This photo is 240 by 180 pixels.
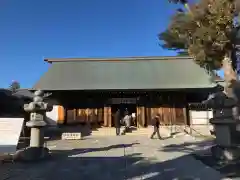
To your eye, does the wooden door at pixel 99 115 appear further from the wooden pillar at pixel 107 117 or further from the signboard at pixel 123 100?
the signboard at pixel 123 100

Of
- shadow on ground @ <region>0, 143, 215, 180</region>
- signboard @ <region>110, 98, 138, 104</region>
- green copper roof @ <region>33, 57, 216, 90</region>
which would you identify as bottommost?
shadow on ground @ <region>0, 143, 215, 180</region>

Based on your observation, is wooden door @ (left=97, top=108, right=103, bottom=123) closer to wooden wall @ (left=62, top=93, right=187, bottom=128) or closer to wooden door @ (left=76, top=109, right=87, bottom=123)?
wooden wall @ (left=62, top=93, right=187, bottom=128)

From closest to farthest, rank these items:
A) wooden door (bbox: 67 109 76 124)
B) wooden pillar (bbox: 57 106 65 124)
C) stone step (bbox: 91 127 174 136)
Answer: stone step (bbox: 91 127 174 136), wooden pillar (bbox: 57 106 65 124), wooden door (bbox: 67 109 76 124)

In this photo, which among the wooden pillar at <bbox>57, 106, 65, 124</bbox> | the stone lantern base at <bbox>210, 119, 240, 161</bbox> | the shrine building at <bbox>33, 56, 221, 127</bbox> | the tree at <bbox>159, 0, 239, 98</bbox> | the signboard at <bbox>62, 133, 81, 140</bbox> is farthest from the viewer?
the wooden pillar at <bbox>57, 106, 65, 124</bbox>

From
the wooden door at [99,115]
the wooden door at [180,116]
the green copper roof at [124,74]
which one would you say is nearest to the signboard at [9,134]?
the green copper roof at [124,74]

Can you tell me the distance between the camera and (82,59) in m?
25.7

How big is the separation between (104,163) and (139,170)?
62.8 inches

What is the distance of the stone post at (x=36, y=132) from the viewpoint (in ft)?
31.3

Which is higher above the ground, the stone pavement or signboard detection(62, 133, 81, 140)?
signboard detection(62, 133, 81, 140)

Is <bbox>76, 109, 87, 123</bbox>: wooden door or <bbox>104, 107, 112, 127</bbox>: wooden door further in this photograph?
<bbox>104, 107, 112, 127</bbox>: wooden door

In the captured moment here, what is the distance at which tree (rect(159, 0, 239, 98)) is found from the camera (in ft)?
48.7

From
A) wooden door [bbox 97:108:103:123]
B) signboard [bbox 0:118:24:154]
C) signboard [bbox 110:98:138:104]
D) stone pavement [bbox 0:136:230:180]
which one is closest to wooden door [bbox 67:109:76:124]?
wooden door [bbox 97:108:103:123]

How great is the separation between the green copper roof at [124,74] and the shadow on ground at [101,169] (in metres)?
11.7

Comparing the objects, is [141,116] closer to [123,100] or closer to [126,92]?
[123,100]
